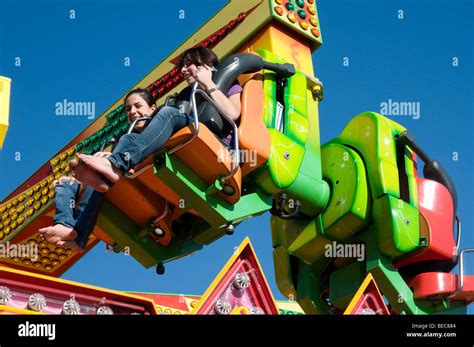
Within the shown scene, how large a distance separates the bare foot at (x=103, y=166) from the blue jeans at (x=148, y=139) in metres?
0.04

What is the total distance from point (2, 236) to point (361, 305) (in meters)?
3.87

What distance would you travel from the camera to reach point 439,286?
372 inches

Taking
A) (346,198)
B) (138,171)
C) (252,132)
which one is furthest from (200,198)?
(346,198)

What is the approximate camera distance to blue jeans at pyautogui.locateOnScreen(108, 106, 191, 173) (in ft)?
24.6

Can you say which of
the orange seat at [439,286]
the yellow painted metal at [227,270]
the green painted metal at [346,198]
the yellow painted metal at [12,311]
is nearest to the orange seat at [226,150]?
the yellow painted metal at [227,270]

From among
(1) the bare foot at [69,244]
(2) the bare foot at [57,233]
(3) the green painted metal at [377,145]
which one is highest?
(3) the green painted metal at [377,145]

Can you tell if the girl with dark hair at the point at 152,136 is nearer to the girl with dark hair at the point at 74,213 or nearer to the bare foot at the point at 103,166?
the bare foot at the point at 103,166

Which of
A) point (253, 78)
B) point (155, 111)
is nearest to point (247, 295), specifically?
point (155, 111)

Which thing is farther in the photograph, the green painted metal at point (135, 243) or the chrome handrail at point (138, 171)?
the green painted metal at point (135, 243)

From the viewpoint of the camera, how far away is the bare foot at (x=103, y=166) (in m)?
7.29

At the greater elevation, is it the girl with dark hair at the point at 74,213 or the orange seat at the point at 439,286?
the girl with dark hair at the point at 74,213
